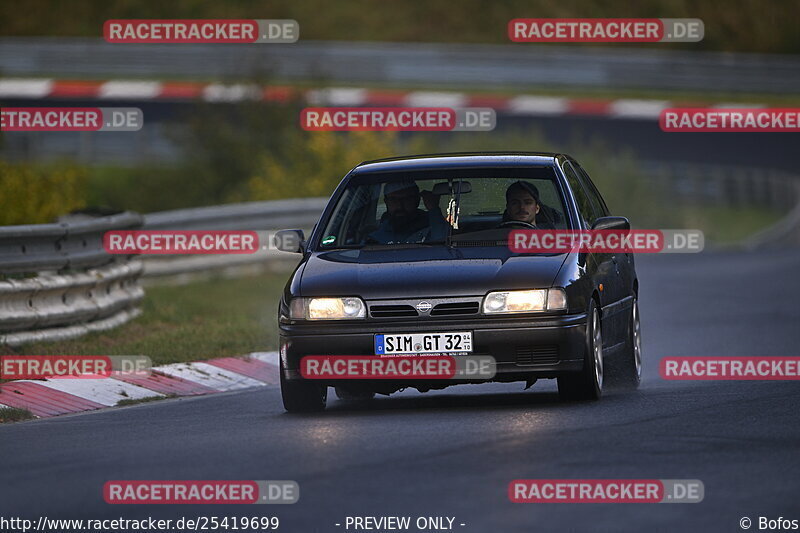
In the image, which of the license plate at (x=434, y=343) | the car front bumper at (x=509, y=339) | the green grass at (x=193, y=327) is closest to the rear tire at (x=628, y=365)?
the car front bumper at (x=509, y=339)

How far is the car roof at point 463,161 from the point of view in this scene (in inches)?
464

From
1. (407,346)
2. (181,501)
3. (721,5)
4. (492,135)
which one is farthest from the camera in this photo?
(721,5)

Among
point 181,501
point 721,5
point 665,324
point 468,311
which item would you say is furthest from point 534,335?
point 721,5

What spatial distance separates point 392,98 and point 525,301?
29.6m

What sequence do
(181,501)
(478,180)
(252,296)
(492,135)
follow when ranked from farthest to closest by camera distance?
(492,135) < (252,296) < (478,180) < (181,501)

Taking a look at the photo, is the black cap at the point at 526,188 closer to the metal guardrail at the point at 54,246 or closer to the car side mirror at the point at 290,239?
the car side mirror at the point at 290,239

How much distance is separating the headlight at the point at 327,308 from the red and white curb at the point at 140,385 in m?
1.92

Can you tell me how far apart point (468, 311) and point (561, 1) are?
51.5 meters

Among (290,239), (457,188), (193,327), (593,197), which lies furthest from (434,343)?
(193,327)

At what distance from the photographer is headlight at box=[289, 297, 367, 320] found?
10.6m

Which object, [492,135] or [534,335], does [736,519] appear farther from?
[492,135]

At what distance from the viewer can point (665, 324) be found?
18031 mm

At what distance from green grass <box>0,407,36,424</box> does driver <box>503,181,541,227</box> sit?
3.25m

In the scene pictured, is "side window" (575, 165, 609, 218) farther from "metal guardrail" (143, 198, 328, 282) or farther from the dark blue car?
"metal guardrail" (143, 198, 328, 282)
